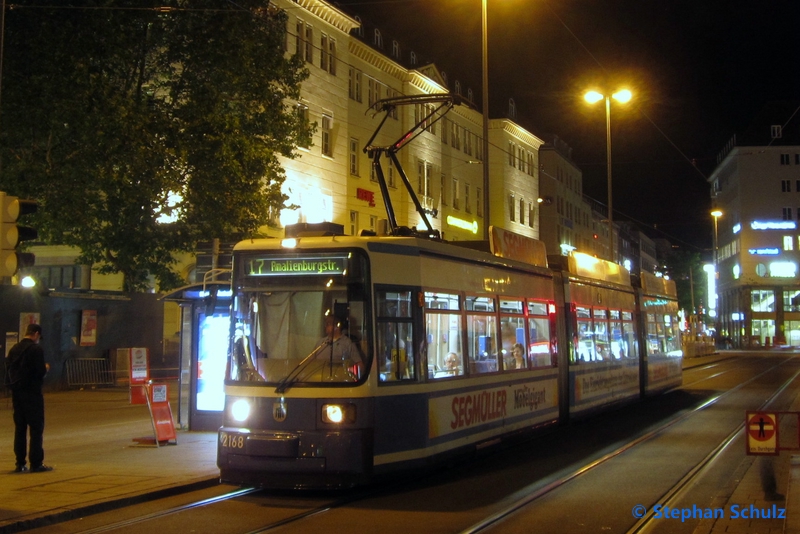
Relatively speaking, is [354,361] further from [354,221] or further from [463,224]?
[463,224]

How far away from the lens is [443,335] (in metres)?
11.9

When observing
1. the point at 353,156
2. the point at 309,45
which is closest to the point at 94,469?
the point at 309,45

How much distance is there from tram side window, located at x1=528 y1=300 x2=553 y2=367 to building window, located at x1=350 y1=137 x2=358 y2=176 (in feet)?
99.5

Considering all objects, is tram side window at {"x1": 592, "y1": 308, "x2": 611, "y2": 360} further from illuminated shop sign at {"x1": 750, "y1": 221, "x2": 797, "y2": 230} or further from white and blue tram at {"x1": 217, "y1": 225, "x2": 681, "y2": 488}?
illuminated shop sign at {"x1": 750, "y1": 221, "x2": 797, "y2": 230}

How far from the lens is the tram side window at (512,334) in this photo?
14.0 m

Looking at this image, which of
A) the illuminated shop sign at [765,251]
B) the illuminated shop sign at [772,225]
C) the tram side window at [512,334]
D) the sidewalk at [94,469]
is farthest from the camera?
the illuminated shop sign at [765,251]

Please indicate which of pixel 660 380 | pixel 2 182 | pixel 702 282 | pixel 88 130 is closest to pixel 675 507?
pixel 660 380

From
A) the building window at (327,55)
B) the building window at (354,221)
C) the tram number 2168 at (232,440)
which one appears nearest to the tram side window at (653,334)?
the tram number 2168 at (232,440)

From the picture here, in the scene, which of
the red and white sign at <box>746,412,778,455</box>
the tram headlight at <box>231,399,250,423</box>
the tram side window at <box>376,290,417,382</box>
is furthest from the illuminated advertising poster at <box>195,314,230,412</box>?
the red and white sign at <box>746,412,778,455</box>

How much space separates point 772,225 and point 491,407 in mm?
97312

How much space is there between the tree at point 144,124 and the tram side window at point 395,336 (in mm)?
17574

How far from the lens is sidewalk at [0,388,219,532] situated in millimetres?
9617

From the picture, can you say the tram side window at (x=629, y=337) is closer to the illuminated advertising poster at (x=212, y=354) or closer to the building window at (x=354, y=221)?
the illuminated advertising poster at (x=212, y=354)

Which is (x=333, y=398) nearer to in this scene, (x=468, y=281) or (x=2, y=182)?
(x=468, y=281)
